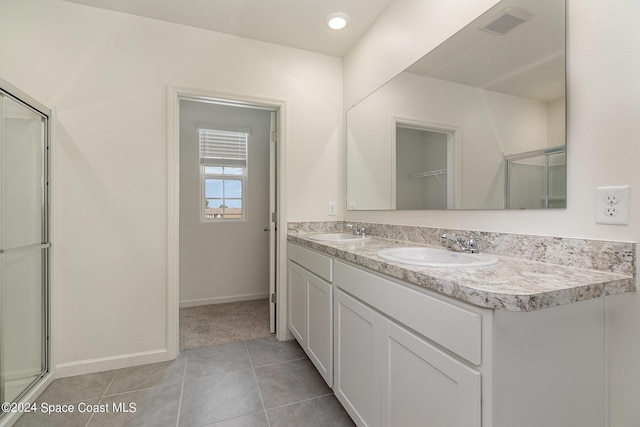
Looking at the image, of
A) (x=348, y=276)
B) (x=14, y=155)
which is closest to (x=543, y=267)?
(x=348, y=276)

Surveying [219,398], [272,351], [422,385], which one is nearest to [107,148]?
[219,398]

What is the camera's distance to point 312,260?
5.90 ft

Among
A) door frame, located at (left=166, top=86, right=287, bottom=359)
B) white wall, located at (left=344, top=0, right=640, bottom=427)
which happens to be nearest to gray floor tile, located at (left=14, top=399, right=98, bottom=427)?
door frame, located at (left=166, top=86, right=287, bottom=359)

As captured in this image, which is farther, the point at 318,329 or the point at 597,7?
the point at 318,329

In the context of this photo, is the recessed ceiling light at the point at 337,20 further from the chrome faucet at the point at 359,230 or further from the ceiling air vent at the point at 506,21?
the chrome faucet at the point at 359,230

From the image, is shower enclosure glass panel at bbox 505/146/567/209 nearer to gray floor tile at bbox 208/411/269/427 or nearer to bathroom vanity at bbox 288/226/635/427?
bathroom vanity at bbox 288/226/635/427

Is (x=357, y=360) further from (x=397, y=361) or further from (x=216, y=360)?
(x=216, y=360)

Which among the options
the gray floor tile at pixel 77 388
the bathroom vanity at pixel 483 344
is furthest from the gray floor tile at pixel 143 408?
the bathroom vanity at pixel 483 344

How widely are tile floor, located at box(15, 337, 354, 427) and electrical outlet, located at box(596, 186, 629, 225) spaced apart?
141cm

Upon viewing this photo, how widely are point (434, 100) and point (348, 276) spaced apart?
1.09 meters

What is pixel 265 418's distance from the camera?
1447 mm

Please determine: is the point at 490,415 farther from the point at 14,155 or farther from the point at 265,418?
the point at 14,155

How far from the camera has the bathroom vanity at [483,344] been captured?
2.26 ft

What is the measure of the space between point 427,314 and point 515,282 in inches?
10.1
